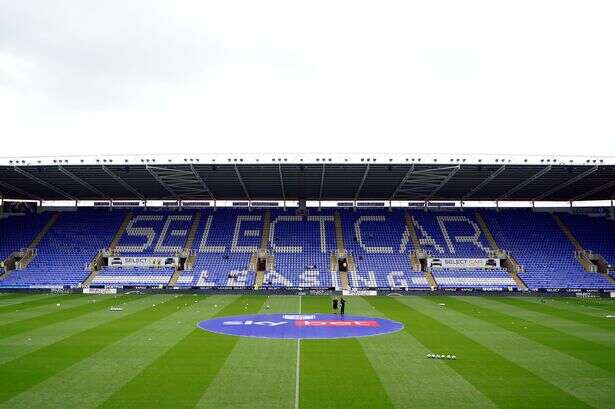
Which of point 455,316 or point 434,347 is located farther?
point 455,316

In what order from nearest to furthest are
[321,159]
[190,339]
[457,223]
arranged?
[190,339] < [321,159] < [457,223]

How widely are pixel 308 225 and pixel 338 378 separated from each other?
47.7m

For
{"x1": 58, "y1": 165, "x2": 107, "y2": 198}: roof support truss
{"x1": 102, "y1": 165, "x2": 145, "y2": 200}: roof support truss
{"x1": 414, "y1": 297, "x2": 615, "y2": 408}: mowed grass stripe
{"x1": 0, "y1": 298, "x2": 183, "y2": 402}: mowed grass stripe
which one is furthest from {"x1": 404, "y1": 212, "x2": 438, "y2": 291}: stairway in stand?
{"x1": 58, "y1": 165, "x2": 107, "y2": 198}: roof support truss

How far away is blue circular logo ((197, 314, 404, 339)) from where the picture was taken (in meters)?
25.3

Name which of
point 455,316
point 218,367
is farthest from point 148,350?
point 455,316

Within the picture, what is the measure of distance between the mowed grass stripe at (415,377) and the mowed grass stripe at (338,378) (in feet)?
1.22

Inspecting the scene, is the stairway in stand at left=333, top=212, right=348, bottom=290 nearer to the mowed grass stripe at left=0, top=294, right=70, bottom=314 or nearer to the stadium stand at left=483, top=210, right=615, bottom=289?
the stadium stand at left=483, top=210, right=615, bottom=289

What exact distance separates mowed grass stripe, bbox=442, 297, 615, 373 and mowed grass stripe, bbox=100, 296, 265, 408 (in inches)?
565

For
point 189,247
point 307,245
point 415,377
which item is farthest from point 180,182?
point 415,377

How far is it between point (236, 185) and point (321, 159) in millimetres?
13735

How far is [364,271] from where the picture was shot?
55.2 metres

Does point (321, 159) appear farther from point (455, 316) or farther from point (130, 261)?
point (130, 261)

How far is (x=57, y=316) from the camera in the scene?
103ft

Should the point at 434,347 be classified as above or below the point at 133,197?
below
